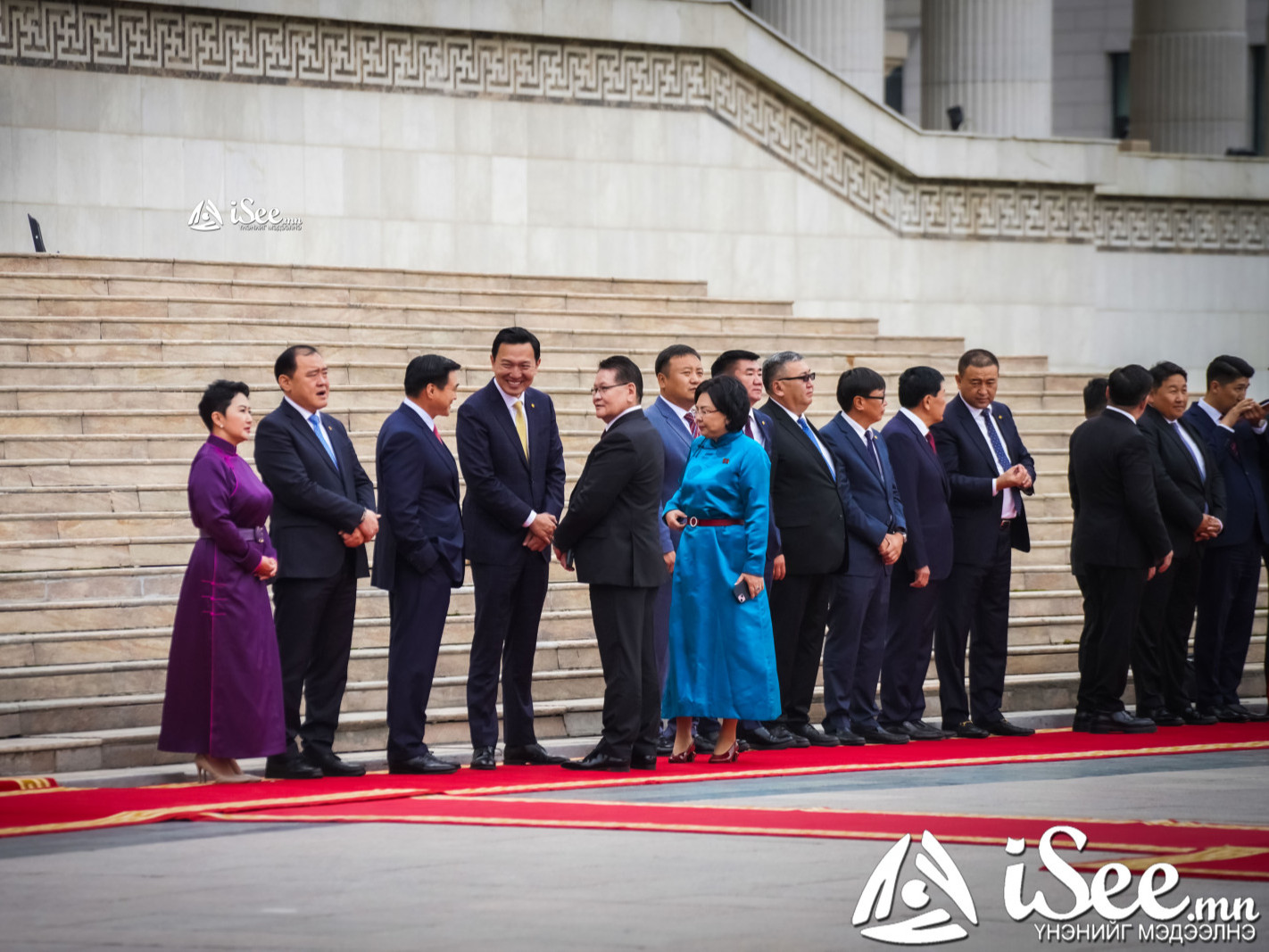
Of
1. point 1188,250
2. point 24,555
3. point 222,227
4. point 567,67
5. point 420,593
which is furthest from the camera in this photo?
point 1188,250

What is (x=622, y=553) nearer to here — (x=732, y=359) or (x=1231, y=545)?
(x=732, y=359)

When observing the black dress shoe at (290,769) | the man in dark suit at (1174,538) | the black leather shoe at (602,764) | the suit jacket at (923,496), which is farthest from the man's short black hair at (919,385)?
the black dress shoe at (290,769)

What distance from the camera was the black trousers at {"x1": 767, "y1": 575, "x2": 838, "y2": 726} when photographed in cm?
1022

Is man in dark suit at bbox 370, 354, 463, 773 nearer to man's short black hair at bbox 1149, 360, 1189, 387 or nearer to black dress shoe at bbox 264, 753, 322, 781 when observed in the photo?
black dress shoe at bbox 264, 753, 322, 781

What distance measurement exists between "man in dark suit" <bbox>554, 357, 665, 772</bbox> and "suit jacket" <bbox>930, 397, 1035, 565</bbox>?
2.17 metres

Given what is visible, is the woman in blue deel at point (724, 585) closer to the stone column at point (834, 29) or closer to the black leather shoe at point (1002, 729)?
the black leather shoe at point (1002, 729)

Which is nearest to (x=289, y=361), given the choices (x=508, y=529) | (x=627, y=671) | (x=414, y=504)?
(x=414, y=504)

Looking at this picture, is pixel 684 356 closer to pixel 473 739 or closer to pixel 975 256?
pixel 473 739

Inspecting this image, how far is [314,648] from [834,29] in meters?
14.1

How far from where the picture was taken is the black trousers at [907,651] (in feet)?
34.7

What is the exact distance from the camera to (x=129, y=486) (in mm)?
11586

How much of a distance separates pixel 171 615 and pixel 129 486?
1.47 metres

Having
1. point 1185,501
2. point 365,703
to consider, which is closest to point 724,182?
point 1185,501

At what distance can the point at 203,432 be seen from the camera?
41.6 feet
